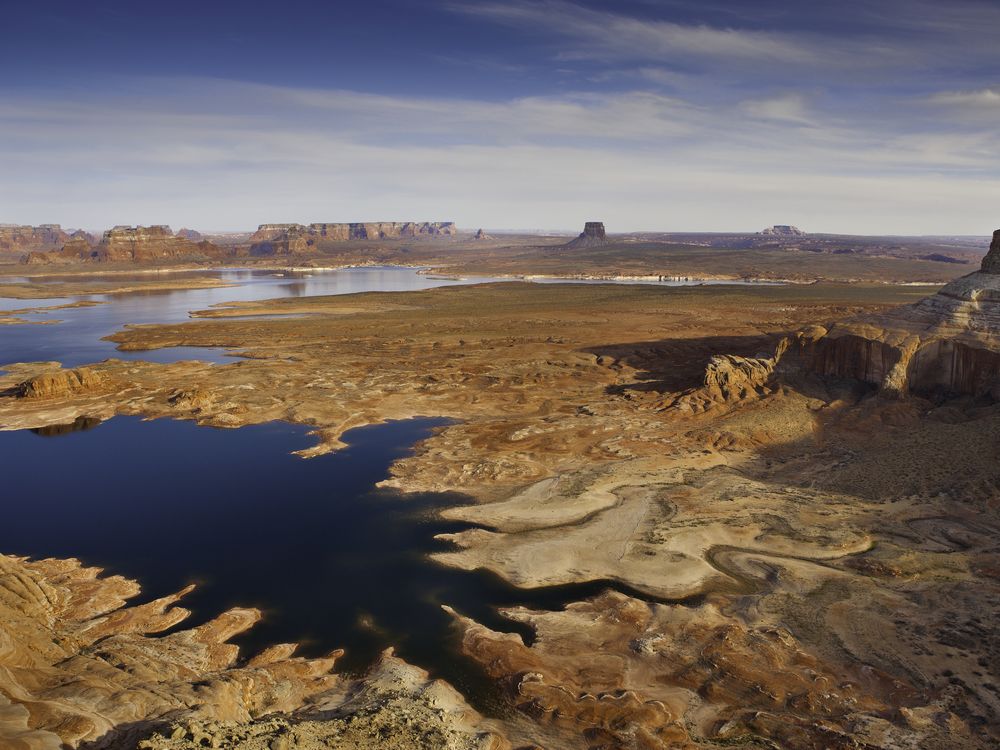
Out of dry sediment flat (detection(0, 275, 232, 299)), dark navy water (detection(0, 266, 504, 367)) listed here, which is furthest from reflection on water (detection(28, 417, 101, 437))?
dry sediment flat (detection(0, 275, 232, 299))

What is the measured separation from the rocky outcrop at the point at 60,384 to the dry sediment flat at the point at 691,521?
18cm

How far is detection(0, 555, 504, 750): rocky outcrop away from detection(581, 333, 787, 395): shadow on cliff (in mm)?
43154

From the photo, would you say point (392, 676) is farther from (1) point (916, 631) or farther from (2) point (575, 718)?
(1) point (916, 631)

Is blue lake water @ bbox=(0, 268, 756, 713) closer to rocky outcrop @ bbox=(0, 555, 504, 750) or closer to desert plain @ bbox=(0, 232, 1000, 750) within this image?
desert plain @ bbox=(0, 232, 1000, 750)

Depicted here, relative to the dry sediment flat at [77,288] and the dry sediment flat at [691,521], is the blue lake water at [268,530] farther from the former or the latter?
the dry sediment flat at [77,288]

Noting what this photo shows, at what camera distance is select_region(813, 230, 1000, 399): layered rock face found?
154 feet

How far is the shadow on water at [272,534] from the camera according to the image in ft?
84.7

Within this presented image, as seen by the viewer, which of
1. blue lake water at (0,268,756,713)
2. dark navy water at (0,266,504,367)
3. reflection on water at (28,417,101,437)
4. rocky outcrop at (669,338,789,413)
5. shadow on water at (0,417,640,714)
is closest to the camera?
shadow on water at (0,417,640,714)

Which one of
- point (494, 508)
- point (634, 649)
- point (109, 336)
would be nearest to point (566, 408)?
point (494, 508)

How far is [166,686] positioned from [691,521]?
25512 millimetres

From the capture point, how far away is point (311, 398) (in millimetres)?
60344

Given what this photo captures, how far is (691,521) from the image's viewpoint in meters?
34.1

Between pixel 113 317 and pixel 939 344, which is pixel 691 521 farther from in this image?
pixel 113 317

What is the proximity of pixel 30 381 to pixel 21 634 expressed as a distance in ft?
159
